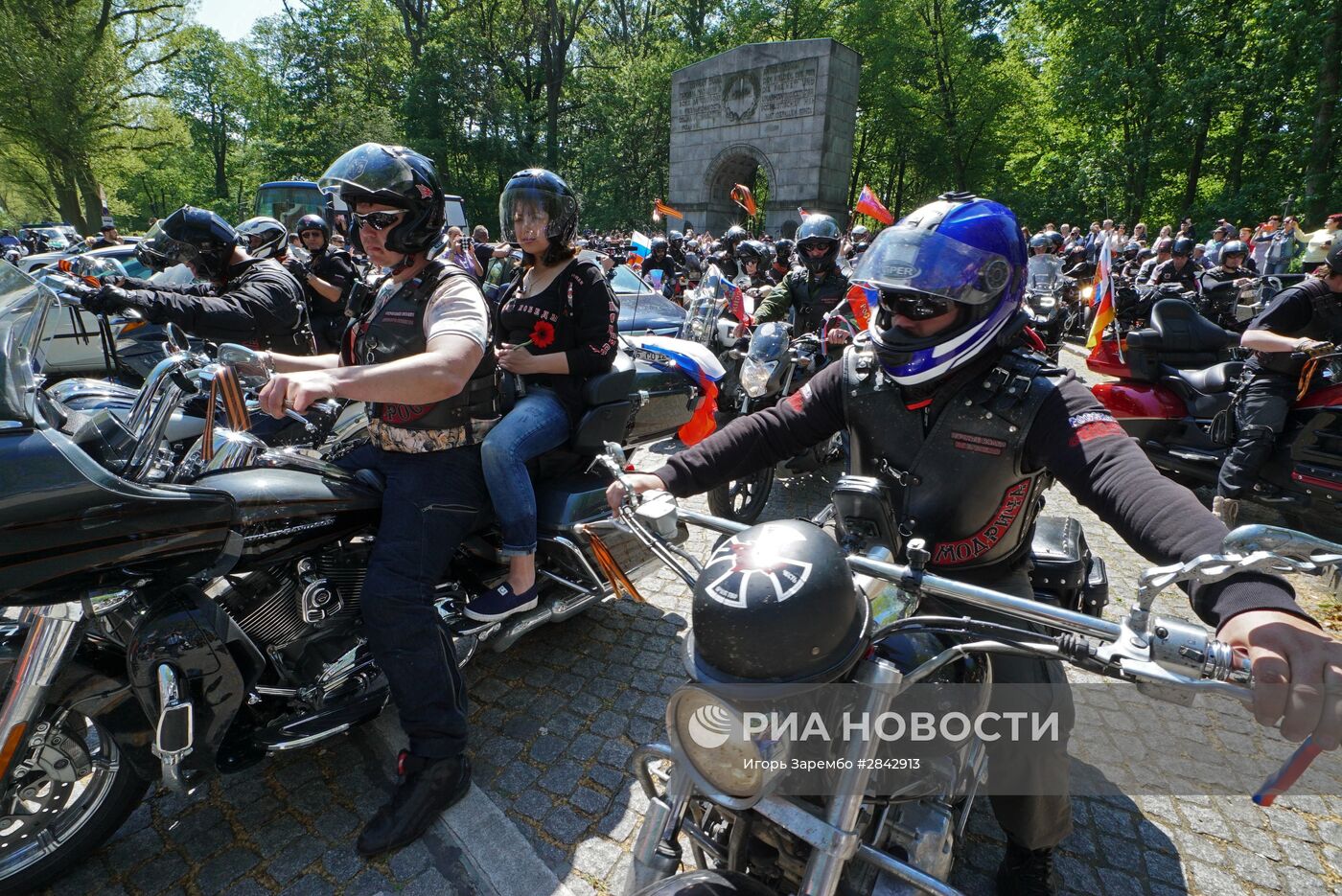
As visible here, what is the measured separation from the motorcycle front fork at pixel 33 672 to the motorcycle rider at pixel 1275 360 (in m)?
6.27

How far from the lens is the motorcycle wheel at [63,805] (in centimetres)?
213

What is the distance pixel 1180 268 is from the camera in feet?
38.4

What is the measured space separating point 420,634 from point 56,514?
107 centimetres

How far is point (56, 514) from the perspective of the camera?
180 centimetres

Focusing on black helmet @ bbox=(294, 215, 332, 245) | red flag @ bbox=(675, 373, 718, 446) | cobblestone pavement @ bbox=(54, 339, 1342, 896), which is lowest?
cobblestone pavement @ bbox=(54, 339, 1342, 896)

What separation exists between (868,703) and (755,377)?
12.7 ft

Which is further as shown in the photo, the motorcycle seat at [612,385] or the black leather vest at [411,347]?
the motorcycle seat at [612,385]

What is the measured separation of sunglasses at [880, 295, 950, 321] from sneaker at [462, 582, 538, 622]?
1902 millimetres

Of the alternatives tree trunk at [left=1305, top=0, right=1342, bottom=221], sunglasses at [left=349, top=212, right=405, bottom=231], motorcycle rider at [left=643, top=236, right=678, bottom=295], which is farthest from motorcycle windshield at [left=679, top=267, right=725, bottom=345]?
tree trunk at [left=1305, top=0, right=1342, bottom=221]

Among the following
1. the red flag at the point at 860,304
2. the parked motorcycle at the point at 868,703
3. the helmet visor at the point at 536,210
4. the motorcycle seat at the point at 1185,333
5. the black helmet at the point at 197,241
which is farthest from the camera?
the motorcycle seat at the point at 1185,333

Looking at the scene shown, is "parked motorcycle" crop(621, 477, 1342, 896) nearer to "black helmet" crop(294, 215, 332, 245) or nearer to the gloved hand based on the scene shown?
the gloved hand

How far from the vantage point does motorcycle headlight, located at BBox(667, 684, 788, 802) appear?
4.02 ft

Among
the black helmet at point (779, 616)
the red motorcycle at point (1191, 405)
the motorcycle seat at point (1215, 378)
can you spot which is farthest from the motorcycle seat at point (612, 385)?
the motorcycle seat at point (1215, 378)

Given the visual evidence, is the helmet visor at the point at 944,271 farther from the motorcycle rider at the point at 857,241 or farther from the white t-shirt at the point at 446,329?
the motorcycle rider at the point at 857,241
